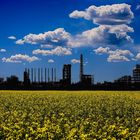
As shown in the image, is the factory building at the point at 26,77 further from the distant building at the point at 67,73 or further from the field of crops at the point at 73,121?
the field of crops at the point at 73,121

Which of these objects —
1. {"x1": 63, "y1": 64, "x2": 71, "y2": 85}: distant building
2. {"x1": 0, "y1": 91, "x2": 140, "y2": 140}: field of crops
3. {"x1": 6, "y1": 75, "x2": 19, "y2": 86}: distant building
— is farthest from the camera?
{"x1": 63, "y1": 64, "x2": 71, "y2": 85}: distant building

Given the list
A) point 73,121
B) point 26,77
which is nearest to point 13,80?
point 26,77

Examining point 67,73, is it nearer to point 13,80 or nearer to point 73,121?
point 13,80

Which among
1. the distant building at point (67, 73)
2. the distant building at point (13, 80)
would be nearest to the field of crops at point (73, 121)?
the distant building at point (13, 80)

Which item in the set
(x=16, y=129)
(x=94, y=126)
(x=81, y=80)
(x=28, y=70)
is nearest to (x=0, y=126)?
(x=16, y=129)

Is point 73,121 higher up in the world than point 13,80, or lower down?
lower down

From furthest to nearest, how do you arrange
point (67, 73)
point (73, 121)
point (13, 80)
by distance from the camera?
1. point (67, 73)
2. point (13, 80)
3. point (73, 121)

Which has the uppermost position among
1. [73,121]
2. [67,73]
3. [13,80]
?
[67,73]

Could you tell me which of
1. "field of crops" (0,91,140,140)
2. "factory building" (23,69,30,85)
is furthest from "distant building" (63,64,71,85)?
"field of crops" (0,91,140,140)

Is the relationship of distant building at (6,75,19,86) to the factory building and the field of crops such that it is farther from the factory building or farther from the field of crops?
the field of crops

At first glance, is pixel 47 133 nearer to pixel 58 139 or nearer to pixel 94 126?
pixel 58 139

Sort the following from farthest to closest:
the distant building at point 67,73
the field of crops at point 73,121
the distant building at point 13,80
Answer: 1. the distant building at point 67,73
2. the distant building at point 13,80
3. the field of crops at point 73,121

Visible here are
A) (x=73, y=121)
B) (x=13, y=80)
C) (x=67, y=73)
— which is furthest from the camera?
(x=67, y=73)

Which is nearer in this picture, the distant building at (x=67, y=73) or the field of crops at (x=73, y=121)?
the field of crops at (x=73, y=121)
